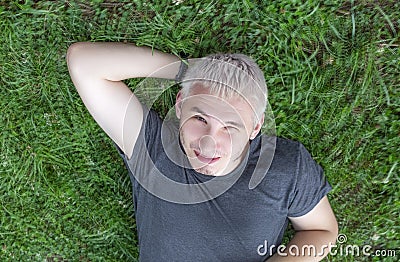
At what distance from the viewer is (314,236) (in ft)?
8.25

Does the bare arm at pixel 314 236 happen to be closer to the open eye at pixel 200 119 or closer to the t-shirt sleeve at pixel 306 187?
the t-shirt sleeve at pixel 306 187

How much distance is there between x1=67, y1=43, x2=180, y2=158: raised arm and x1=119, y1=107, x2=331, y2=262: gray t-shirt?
0.26ft

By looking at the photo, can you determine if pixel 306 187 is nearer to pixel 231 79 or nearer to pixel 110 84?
pixel 231 79

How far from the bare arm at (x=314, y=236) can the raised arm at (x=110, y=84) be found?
101 cm

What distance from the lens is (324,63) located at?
8.71 feet

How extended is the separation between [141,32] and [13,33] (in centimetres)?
73

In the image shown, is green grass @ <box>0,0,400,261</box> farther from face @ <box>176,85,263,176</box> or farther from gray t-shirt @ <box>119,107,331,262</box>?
face @ <box>176,85,263,176</box>

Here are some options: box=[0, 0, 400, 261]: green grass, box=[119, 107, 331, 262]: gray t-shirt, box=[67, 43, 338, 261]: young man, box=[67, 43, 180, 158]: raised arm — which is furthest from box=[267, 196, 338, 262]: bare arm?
box=[67, 43, 180, 158]: raised arm

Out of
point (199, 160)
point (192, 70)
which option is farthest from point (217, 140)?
point (192, 70)

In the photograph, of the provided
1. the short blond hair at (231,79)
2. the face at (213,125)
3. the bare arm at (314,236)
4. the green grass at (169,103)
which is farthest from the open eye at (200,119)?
the bare arm at (314,236)

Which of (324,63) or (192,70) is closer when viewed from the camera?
(192,70)

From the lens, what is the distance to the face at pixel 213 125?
6.97ft

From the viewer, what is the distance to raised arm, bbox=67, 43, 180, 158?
226 cm

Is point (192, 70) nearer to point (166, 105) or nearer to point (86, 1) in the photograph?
point (166, 105)
